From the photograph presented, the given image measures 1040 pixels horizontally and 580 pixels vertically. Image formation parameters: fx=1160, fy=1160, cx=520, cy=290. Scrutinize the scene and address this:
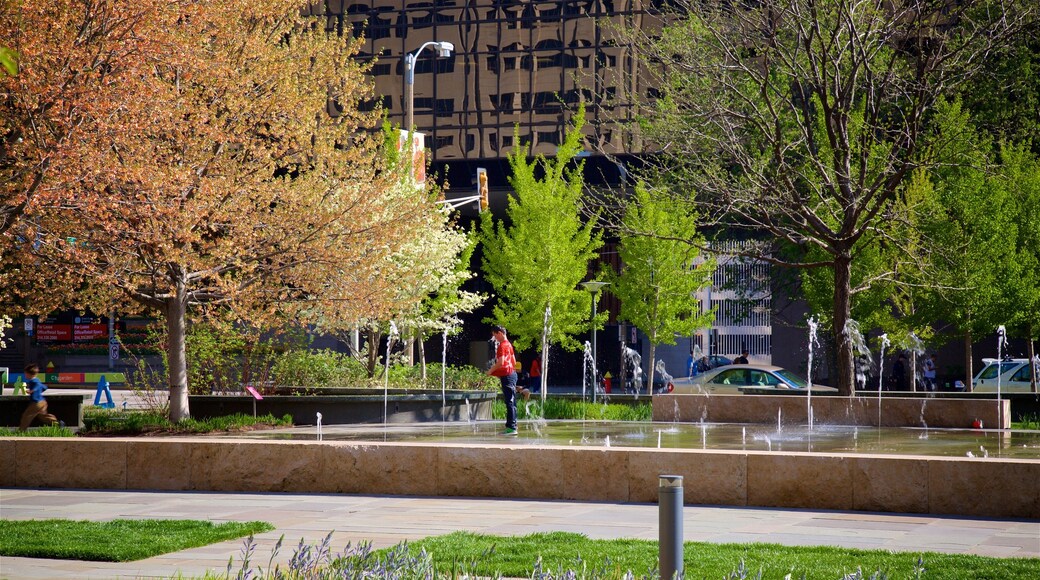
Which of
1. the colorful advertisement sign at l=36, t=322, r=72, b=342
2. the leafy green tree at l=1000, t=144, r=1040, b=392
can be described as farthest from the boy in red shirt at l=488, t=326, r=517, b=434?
the colorful advertisement sign at l=36, t=322, r=72, b=342

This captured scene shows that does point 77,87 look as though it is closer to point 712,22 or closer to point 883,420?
point 712,22

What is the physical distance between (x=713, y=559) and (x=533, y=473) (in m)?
4.63

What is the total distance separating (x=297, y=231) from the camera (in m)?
19.8

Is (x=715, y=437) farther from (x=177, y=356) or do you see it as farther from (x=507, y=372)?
(x=177, y=356)

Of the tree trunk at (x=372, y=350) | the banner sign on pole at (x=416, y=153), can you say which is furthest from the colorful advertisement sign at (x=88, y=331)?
the tree trunk at (x=372, y=350)

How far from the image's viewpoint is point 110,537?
9.29 meters

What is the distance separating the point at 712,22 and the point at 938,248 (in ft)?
26.5

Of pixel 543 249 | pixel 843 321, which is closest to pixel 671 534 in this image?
pixel 843 321

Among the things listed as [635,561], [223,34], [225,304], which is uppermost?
[223,34]

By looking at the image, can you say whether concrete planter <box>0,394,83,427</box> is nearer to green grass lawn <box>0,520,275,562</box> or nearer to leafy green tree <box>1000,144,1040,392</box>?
green grass lawn <box>0,520,275,562</box>

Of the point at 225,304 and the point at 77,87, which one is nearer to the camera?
the point at 77,87

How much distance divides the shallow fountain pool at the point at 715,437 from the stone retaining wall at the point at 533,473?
2626mm

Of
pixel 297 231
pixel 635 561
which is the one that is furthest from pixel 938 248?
pixel 635 561

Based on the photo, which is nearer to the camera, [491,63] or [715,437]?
[715,437]
